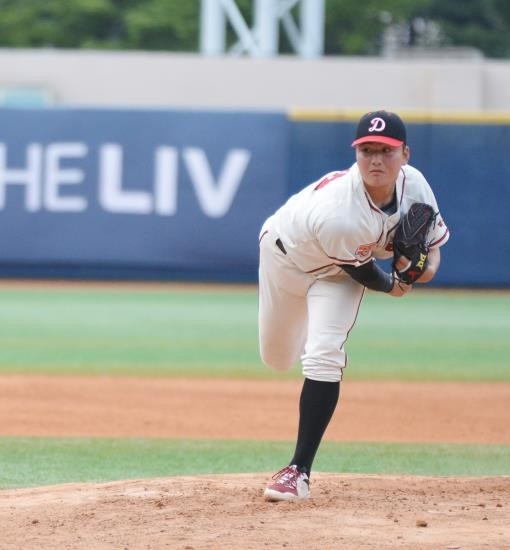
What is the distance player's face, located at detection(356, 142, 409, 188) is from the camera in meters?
4.80

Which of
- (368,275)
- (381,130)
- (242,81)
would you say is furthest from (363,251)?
(242,81)

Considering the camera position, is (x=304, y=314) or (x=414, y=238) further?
(x=304, y=314)

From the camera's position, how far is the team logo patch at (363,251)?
16.2ft

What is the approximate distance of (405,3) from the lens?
1528 inches

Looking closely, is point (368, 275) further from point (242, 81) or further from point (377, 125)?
point (242, 81)

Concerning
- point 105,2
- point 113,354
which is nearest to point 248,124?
point 113,354

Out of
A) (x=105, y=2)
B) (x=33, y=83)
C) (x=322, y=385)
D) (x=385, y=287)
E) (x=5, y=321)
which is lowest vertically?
(x=5, y=321)

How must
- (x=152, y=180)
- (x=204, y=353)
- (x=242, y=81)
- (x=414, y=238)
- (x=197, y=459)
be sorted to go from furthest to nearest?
(x=242, y=81), (x=152, y=180), (x=204, y=353), (x=197, y=459), (x=414, y=238)

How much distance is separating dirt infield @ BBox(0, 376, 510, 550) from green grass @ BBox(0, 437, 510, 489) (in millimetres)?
257

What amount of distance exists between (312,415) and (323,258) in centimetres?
62

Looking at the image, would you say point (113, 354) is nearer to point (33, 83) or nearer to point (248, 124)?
point (248, 124)

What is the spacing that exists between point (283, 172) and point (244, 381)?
23.1ft

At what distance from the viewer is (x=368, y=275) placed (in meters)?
5.04

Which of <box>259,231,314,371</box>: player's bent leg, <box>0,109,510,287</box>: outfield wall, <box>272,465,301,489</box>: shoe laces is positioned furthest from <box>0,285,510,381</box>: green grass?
<box>272,465,301,489</box>: shoe laces
